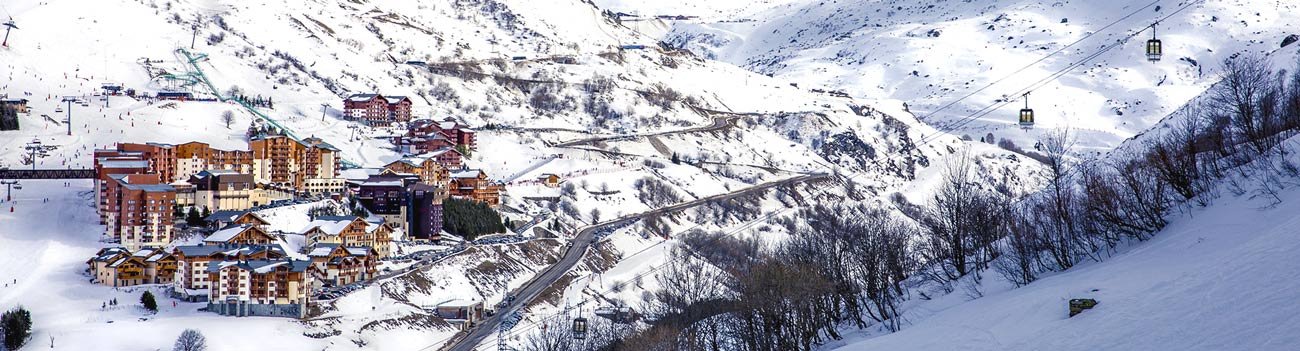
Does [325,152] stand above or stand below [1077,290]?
above

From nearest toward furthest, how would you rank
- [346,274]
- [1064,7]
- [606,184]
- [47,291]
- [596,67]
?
[47,291] < [346,274] < [606,184] < [596,67] < [1064,7]

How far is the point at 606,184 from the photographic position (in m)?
82.3

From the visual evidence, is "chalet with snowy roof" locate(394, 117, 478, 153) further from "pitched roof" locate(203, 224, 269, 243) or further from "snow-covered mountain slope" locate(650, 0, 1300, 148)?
"snow-covered mountain slope" locate(650, 0, 1300, 148)

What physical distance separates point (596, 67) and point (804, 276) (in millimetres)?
93708

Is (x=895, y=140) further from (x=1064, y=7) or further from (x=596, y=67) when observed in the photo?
(x=1064, y=7)

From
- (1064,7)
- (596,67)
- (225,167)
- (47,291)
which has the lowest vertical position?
(47,291)

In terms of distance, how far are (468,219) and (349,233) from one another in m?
10.1

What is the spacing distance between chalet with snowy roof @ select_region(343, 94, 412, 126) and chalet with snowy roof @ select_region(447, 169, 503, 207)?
2235cm

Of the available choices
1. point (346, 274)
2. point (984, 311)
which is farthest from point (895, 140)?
point (984, 311)

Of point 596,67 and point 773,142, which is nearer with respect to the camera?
point 773,142

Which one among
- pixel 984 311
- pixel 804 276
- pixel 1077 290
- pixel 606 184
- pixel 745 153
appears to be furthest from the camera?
pixel 745 153

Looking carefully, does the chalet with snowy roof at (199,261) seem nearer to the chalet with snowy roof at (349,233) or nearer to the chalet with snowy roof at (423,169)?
the chalet with snowy roof at (349,233)

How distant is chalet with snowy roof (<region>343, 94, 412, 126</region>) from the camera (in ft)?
304

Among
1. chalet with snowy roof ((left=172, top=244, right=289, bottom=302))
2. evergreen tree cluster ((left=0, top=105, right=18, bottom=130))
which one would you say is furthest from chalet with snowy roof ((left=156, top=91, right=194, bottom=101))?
chalet with snowy roof ((left=172, top=244, right=289, bottom=302))
